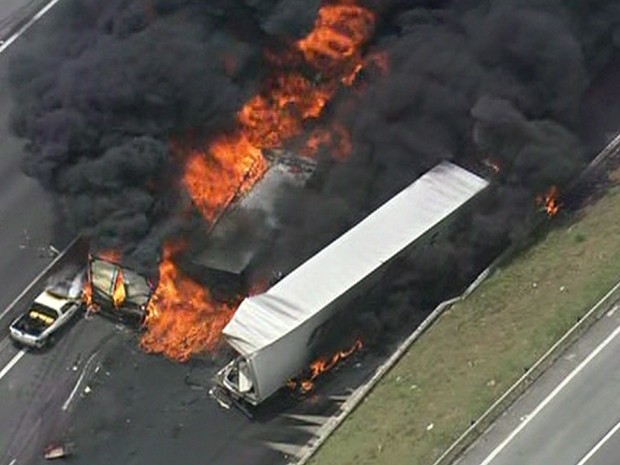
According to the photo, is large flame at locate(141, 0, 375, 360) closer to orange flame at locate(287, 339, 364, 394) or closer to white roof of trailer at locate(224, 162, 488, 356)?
white roof of trailer at locate(224, 162, 488, 356)

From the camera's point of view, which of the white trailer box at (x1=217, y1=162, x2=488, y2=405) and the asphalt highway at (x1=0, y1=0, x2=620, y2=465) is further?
the asphalt highway at (x1=0, y1=0, x2=620, y2=465)

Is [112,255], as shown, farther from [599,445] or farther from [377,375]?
[599,445]

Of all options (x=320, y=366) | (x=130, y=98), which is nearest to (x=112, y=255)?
(x=130, y=98)

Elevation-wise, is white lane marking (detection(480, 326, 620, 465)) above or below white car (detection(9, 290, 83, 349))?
below

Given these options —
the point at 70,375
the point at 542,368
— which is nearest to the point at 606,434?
the point at 542,368

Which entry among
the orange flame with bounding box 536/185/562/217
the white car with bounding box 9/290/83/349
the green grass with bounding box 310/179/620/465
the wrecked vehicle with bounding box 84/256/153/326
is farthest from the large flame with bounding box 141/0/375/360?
the orange flame with bounding box 536/185/562/217

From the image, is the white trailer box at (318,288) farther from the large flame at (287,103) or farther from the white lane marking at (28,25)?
the white lane marking at (28,25)

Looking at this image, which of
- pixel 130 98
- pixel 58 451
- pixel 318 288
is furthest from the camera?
pixel 130 98
